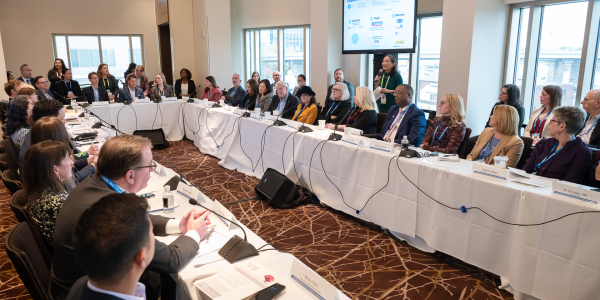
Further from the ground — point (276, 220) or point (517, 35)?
point (517, 35)

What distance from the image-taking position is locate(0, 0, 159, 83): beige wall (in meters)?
10.0

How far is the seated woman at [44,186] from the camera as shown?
1771 mm

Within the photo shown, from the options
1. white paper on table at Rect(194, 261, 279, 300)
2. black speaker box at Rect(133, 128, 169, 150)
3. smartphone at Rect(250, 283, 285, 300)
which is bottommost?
black speaker box at Rect(133, 128, 169, 150)

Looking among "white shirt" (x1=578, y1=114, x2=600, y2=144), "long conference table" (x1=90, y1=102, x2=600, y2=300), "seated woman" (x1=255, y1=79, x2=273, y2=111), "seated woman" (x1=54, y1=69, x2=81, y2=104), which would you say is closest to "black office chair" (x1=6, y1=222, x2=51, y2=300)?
"long conference table" (x1=90, y1=102, x2=600, y2=300)

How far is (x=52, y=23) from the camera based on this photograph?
10.5 meters

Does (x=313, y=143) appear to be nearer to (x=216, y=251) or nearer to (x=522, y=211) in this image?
(x=522, y=211)

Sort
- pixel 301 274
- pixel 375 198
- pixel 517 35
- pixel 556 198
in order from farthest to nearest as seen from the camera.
→ pixel 517 35 < pixel 375 198 < pixel 556 198 < pixel 301 274

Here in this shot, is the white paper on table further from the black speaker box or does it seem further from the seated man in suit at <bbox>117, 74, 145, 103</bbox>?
the seated man in suit at <bbox>117, 74, 145, 103</bbox>

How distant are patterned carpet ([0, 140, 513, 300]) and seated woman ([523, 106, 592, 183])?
0.86m

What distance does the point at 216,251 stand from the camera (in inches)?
67.6

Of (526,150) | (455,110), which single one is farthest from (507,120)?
(455,110)

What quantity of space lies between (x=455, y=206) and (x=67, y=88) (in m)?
7.61

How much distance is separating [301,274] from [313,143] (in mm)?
2459

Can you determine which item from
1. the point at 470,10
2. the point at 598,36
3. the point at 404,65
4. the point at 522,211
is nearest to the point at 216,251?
the point at 522,211
